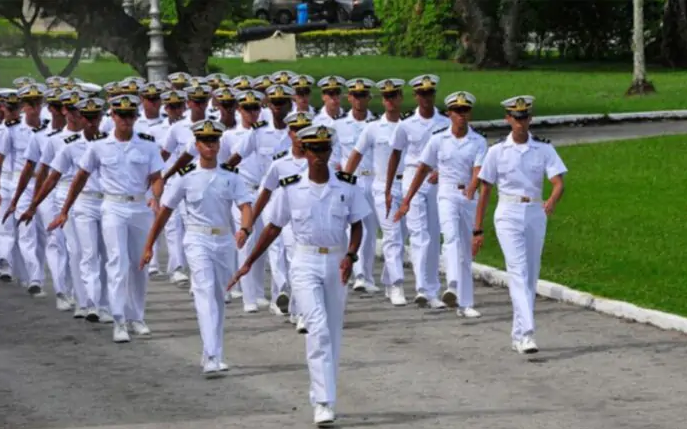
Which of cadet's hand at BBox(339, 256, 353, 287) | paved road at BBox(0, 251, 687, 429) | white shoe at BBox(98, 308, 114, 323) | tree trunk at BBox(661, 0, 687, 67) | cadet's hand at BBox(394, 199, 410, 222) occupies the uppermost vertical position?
cadet's hand at BBox(339, 256, 353, 287)

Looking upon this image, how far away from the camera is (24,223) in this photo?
67.8 feet

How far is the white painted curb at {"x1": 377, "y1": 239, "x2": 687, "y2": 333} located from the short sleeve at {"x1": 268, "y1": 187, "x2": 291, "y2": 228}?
15.3ft

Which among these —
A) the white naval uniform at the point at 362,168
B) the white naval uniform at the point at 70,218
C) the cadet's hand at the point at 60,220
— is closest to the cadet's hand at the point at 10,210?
the white naval uniform at the point at 70,218

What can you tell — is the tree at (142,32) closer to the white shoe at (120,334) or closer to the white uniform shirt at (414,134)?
the white uniform shirt at (414,134)

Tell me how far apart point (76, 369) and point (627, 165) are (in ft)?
55.4

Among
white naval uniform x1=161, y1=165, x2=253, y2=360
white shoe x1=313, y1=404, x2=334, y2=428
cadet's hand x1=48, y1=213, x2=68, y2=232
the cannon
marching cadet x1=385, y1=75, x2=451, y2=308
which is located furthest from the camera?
the cannon

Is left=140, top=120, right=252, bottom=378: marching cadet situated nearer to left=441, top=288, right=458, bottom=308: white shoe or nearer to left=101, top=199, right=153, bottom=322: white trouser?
left=101, top=199, right=153, bottom=322: white trouser

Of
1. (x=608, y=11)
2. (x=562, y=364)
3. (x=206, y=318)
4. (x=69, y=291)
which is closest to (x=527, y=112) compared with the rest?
(x=562, y=364)

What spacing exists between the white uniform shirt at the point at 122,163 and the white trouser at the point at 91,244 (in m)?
0.64

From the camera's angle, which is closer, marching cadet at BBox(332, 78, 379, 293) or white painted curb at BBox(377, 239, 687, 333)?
white painted curb at BBox(377, 239, 687, 333)

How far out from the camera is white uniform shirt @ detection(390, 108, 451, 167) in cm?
1850

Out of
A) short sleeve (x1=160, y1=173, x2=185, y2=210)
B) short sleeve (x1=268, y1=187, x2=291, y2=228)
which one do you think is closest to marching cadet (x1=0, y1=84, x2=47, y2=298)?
short sleeve (x1=160, y1=173, x2=185, y2=210)

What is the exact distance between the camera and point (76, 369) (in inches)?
601

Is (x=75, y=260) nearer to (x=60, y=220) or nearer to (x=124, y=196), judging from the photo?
(x=60, y=220)
